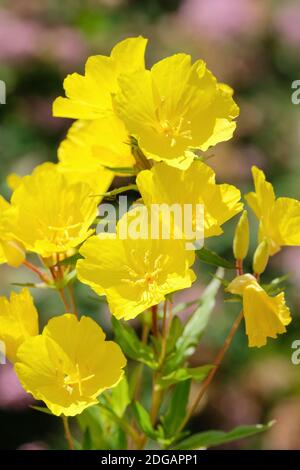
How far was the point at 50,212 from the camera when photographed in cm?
117

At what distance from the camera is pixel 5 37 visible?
3.06 metres

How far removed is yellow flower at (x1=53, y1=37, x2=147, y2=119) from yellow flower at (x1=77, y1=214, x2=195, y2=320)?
0.18 meters

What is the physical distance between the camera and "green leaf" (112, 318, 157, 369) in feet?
3.99

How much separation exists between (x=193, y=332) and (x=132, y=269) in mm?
238

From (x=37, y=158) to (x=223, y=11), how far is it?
0.91 metres

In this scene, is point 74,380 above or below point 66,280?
below

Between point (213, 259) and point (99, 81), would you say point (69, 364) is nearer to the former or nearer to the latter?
point (213, 259)
